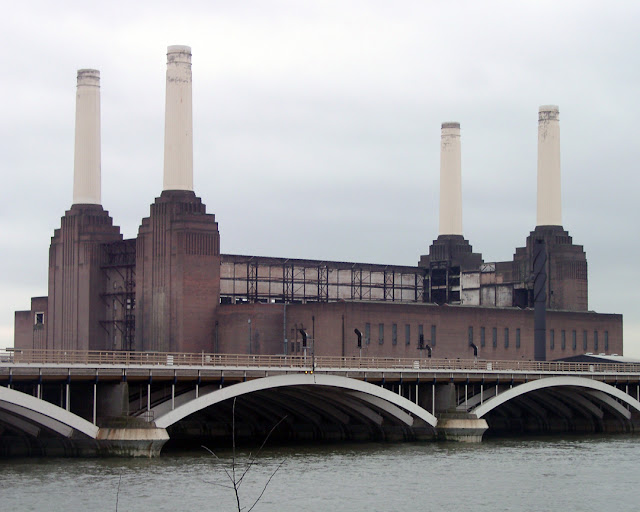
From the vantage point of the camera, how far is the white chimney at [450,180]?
511 feet

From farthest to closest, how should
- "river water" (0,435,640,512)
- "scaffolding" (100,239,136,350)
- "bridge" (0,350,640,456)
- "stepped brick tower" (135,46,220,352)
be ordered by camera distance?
"scaffolding" (100,239,136,350)
"stepped brick tower" (135,46,220,352)
"bridge" (0,350,640,456)
"river water" (0,435,640,512)

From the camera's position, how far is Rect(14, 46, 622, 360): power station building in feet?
417

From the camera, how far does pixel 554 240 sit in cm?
15062


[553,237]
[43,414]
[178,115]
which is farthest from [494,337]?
[43,414]

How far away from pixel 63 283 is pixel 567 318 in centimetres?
5178

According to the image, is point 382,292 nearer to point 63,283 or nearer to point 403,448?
point 63,283

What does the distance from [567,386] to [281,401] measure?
969 inches

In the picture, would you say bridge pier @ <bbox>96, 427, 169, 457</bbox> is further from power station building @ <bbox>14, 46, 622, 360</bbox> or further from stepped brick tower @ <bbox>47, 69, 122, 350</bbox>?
stepped brick tower @ <bbox>47, 69, 122, 350</bbox>

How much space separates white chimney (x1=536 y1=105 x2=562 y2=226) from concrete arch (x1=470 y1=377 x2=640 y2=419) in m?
40.7

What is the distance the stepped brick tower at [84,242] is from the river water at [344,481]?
4852 cm

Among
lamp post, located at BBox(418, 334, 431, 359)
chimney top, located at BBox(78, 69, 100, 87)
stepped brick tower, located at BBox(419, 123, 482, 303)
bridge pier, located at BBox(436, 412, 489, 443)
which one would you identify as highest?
chimney top, located at BBox(78, 69, 100, 87)

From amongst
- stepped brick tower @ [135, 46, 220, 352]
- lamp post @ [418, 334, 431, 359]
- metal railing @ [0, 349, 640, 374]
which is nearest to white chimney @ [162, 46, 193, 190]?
stepped brick tower @ [135, 46, 220, 352]

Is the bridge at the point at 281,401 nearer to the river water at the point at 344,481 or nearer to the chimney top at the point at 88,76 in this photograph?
the river water at the point at 344,481

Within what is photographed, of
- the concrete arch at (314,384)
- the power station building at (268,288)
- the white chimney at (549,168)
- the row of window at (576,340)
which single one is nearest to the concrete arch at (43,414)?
the concrete arch at (314,384)
